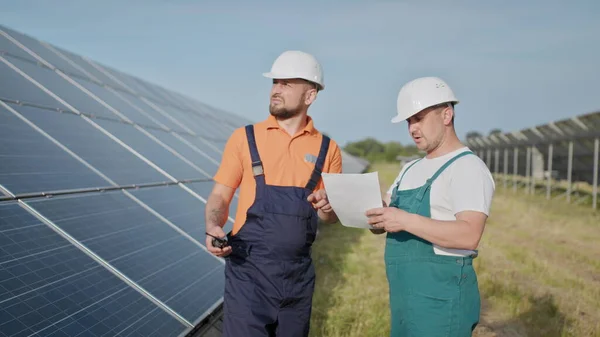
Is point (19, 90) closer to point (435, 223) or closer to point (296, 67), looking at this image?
point (296, 67)

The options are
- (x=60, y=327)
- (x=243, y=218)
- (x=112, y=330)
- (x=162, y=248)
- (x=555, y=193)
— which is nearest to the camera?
(x=60, y=327)

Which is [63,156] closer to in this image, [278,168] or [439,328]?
[278,168]

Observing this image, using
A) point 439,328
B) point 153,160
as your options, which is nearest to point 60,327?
point 439,328

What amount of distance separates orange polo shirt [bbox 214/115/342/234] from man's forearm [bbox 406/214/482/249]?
0.83 meters

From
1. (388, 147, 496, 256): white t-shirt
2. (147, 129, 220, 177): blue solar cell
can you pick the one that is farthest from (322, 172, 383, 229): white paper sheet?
(147, 129, 220, 177): blue solar cell

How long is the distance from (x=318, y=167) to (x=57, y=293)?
160 centimetres

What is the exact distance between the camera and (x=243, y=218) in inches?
122

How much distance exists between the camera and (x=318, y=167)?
127 inches

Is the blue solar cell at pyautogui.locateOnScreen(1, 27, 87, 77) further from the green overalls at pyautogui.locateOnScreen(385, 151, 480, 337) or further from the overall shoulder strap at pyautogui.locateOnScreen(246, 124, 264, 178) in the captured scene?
the green overalls at pyautogui.locateOnScreen(385, 151, 480, 337)

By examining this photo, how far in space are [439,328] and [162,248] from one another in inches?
93.4

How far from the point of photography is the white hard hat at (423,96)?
Answer: 2805mm

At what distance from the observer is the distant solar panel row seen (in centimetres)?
285

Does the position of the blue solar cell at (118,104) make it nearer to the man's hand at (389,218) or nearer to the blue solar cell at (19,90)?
the blue solar cell at (19,90)

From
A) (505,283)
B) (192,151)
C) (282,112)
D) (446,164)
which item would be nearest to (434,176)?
(446,164)
